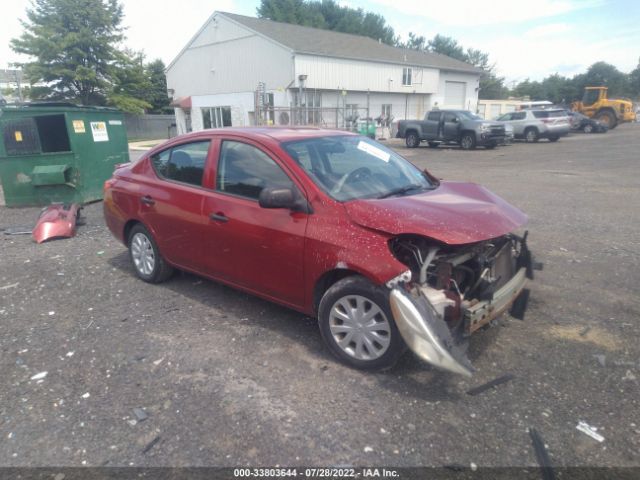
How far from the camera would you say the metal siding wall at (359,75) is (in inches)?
1094

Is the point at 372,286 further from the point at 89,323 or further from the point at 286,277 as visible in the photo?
the point at 89,323

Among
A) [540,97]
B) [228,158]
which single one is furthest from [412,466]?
[540,97]

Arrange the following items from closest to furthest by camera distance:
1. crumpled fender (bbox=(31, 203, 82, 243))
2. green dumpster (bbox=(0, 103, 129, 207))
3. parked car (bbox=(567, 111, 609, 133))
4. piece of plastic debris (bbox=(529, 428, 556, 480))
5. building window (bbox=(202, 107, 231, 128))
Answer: piece of plastic debris (bbox=(529, 428, 556, 480)), crumpled fender (bbox=(31, 203, 82, 243)), green dumpster (bbox=(0, 103, 129, 207)), parked car (bbox=(567, 111, 609, 133)), building window (bbox=(202, 107, 231, 128))

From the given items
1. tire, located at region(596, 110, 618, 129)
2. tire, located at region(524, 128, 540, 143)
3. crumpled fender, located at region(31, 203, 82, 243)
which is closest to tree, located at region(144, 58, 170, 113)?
tire, located at region(524, 128, 540, 143)

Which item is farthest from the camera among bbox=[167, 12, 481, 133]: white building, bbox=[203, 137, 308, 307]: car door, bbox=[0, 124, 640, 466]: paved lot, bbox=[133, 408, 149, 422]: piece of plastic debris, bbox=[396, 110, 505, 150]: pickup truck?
bbox=[167, 12, 481, 133]: white building

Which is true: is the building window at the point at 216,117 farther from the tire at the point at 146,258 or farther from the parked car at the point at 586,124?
the tire at the point at 146,258

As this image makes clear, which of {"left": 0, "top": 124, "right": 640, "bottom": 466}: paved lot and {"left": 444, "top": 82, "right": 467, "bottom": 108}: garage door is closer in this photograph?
{"left": 0, "top": 124, "right": 640, "bottom": 466}: paved lot

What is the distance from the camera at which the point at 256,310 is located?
441 cm

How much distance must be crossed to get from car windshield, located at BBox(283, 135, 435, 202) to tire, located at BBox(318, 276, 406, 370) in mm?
712

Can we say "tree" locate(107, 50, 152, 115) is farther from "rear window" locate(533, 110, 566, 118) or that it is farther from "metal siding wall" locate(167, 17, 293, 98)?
"rear window" locate(533, 110, 566, 118)

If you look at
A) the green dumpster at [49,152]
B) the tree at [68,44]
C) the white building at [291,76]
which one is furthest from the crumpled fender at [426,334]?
the tree at [68,44]

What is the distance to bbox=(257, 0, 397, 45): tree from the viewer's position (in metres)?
53.1

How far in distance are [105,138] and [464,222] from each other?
29.1 feet

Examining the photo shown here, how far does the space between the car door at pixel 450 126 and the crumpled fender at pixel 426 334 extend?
20.9 meters
